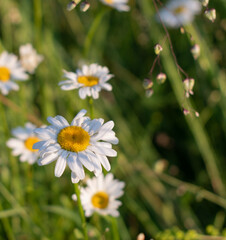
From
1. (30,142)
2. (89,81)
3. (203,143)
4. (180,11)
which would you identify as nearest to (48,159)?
(89,81)

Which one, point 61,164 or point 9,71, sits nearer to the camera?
point 61,164

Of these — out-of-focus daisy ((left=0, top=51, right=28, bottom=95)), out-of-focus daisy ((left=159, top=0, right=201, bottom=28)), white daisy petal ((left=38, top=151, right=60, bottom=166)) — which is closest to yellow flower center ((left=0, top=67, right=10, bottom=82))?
out-of-focus daisy ((left=0, top=51, right=28, bottom=95))

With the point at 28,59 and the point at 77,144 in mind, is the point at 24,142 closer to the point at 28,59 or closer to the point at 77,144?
the point at 28,59

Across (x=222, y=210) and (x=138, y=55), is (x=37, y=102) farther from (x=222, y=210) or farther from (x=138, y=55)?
(x=222, y=210)

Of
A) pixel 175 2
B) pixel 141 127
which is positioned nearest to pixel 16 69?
pixel 141 127

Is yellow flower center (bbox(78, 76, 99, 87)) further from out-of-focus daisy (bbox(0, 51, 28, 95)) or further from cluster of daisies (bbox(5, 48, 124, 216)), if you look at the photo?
out-of-focus daisy (bbox(0, 51, 28, 95))

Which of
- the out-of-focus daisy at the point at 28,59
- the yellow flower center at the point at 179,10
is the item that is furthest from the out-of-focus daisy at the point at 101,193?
the yellow flower center at the point at 179,10
